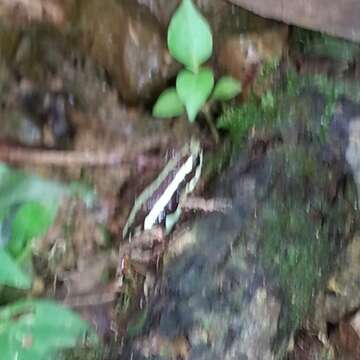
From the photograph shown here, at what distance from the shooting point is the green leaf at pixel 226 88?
1.17 metres

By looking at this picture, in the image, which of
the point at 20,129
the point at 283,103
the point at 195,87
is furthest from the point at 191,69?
the point at 20,129

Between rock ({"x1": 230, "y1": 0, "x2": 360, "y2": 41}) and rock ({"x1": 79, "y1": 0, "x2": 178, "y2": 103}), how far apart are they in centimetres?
15

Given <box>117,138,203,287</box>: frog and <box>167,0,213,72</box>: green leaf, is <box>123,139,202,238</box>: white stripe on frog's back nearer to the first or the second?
<box>117,138,203,287</box>: frog

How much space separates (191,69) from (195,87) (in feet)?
0.10

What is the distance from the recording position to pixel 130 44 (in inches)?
47.0

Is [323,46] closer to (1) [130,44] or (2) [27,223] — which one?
(1) [130,44]

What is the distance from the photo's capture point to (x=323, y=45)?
3.82 ft

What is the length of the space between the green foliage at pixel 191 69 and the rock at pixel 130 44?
4cm

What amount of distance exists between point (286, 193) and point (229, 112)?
177mm

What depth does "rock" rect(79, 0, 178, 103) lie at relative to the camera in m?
1.19

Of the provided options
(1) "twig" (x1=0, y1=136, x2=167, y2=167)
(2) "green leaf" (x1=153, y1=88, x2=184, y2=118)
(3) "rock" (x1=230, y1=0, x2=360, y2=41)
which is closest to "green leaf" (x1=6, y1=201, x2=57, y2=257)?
(1) "twig" (x1=0, y1=136, x2=167, y2=167)

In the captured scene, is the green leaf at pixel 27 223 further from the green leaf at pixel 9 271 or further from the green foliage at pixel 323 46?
the green foliage at pixel 323 46

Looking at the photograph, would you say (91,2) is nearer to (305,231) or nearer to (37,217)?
(37,217)

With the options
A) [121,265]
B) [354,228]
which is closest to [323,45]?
[354,228]
